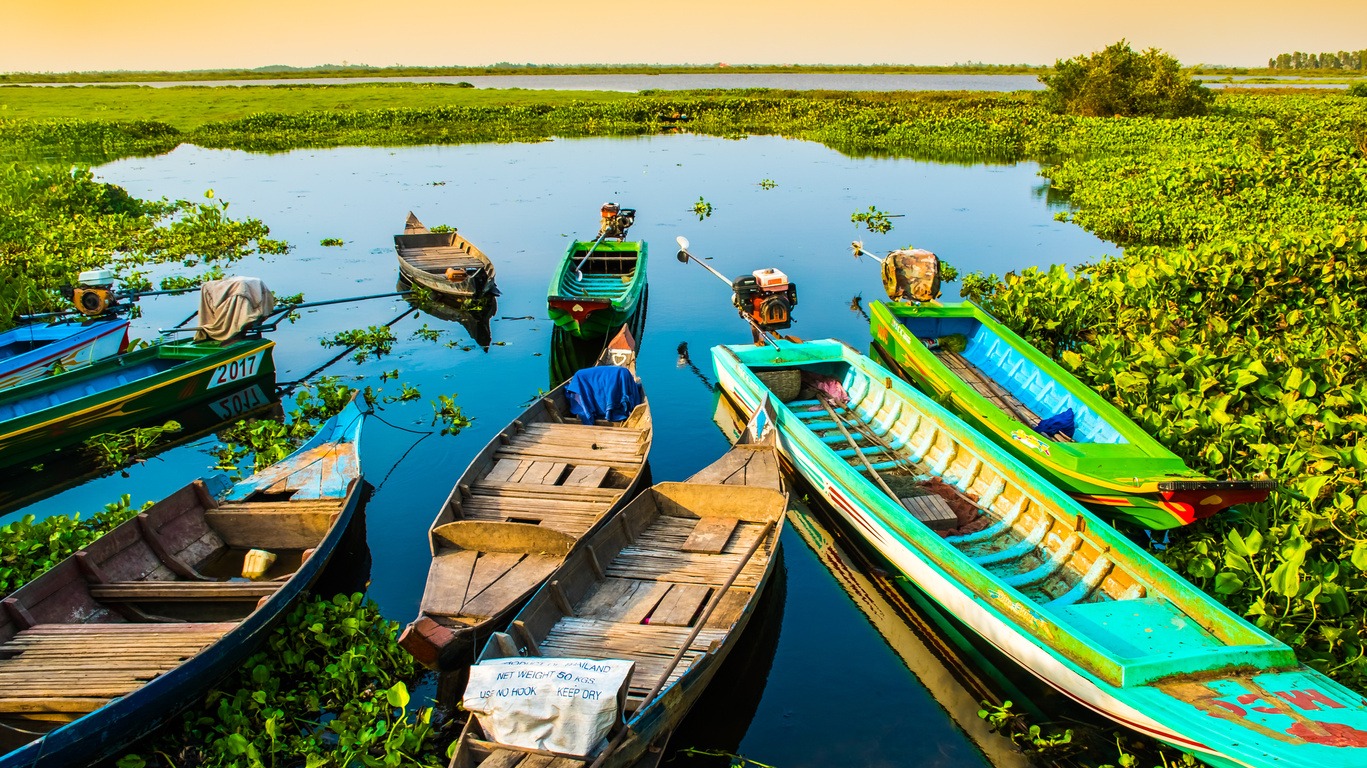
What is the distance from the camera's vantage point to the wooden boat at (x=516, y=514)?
27.3ft

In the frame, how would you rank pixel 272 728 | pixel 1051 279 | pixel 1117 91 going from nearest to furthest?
pixel 272 728, pixel 1051 279, pixel 1117 91

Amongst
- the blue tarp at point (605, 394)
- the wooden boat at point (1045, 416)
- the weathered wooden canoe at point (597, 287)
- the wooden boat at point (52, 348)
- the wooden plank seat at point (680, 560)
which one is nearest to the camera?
the wooden plank seat at point (680, 560)

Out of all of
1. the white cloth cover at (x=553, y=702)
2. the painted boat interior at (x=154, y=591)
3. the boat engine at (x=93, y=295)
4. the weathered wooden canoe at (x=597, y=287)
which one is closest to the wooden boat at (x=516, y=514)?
the painted boat interior at (x=154, y=591)

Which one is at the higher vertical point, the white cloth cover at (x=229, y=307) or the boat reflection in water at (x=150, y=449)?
the white cloth cover at (x=229, y=307)

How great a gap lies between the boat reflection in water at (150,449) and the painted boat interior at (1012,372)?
13.1m

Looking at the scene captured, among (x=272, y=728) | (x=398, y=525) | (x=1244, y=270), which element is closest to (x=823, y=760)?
(x=272, y=728)

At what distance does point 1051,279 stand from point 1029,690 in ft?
39.5

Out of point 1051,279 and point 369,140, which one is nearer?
point 1051,279

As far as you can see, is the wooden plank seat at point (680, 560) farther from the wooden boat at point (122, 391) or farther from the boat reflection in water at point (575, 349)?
the wooden boat at point (122, 391)

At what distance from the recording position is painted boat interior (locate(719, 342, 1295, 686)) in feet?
24.6

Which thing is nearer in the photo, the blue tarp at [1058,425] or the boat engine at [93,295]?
the blue tarp at [1058,425]

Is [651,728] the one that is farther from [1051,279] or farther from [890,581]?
[1051,279]

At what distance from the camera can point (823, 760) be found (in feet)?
26.2

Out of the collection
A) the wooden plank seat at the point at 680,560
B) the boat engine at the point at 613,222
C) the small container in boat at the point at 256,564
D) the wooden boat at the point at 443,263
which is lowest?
the small container in boat at the point at 256,564
